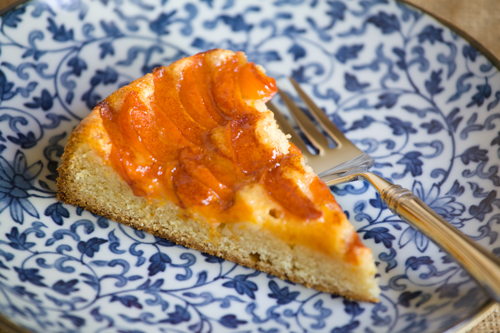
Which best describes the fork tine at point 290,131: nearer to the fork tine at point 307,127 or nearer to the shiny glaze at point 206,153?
the fork tine at point 307,127

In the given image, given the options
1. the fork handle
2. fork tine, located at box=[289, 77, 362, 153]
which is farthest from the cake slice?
fork tine, located at box=[289, 77, 362, 153]

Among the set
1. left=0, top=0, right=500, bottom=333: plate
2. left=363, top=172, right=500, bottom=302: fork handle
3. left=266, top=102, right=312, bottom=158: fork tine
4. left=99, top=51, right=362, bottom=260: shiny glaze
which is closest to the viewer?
left=363, top=172, right=500, bottom=302: fork handle

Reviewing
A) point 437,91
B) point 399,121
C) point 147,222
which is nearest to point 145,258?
point 147,222

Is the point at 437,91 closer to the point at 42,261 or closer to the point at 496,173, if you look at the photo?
the point at 496,173

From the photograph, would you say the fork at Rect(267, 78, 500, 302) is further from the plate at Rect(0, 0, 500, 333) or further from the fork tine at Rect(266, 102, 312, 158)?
the plate at Rect(0, 0, 500, 333)

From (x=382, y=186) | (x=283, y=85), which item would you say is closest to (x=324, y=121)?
(x=283, y=85)

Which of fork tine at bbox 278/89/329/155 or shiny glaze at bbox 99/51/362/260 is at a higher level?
fork tine at bbox 278/89/329/155
